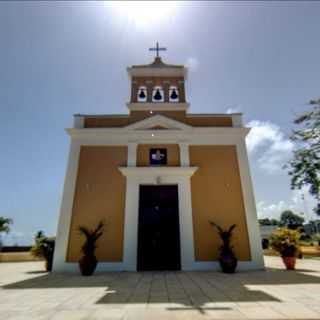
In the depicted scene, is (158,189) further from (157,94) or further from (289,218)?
(289,218)

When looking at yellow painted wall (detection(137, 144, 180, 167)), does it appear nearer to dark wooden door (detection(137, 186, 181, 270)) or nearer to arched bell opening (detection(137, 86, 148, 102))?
dark wooden door (detection(137, 186, 181, 270))

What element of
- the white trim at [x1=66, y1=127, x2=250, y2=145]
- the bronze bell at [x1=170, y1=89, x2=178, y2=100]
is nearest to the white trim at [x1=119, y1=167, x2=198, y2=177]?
the white trim at [x1=66, y1=127, x2=250, y2=145]

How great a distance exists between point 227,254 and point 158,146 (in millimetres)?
5429

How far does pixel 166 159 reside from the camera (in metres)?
10.4

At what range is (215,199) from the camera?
31.7 ft

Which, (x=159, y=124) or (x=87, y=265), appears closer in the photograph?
(x=87, y=265)

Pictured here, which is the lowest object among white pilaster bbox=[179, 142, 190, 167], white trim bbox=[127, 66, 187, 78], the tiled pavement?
the tiled pavement

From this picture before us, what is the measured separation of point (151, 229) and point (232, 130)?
590 centimetres

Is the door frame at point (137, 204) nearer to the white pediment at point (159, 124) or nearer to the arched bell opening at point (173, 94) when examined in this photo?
the white pediment at point (159, 124)

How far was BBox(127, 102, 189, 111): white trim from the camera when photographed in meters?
11.4

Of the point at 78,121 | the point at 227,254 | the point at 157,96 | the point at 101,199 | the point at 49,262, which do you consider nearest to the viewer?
the point at 227,254

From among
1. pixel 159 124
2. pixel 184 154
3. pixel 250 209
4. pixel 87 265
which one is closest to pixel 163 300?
pixel 87 265

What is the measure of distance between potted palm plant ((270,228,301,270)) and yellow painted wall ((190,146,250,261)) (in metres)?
1.24

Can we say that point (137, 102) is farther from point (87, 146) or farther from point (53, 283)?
point (53, 283)
